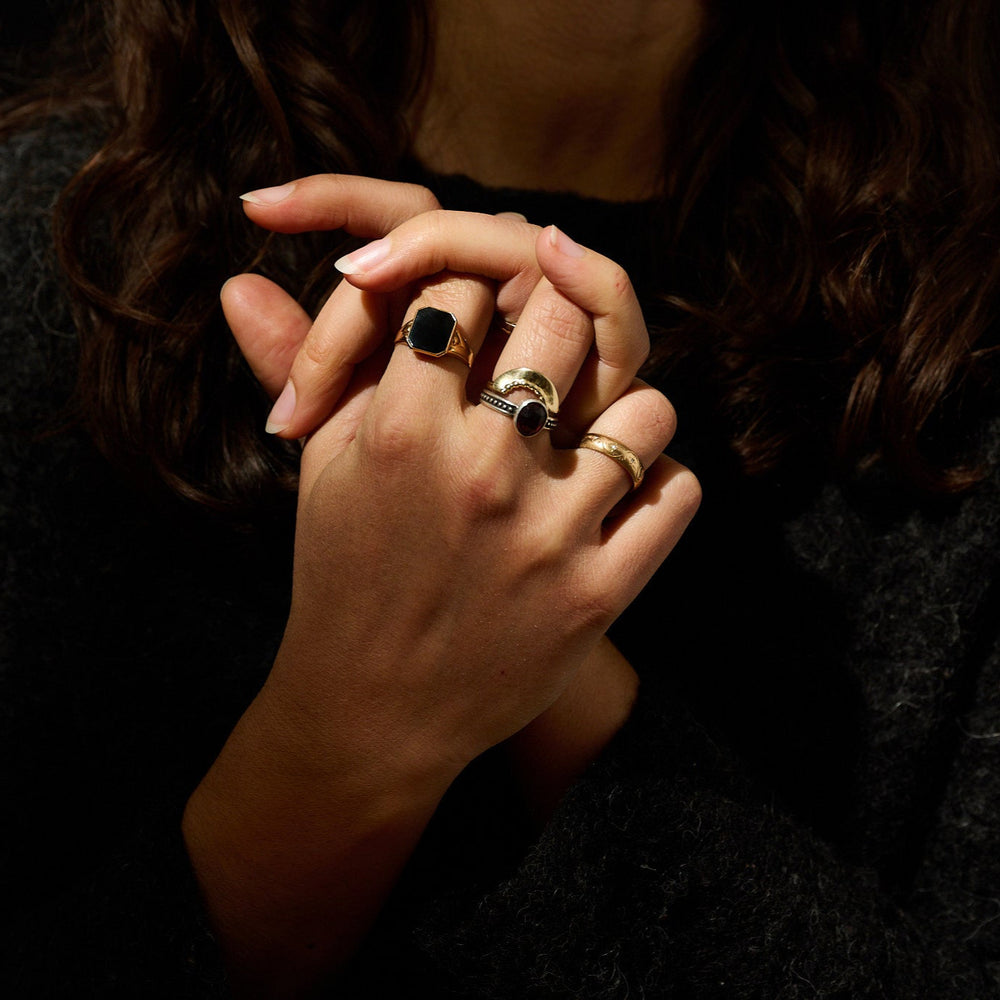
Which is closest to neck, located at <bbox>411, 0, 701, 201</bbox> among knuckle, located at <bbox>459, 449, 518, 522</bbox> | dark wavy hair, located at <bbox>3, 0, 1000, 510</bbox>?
dark wavy hair, located at <bbox>3, 0, 1000, 510</bbox>

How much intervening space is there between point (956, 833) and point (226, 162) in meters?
1.05

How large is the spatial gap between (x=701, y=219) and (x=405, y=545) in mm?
597

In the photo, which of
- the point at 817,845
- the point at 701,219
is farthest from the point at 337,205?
the point at 817,845

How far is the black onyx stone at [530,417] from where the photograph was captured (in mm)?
686

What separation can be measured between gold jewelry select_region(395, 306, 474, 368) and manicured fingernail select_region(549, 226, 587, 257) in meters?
0.09

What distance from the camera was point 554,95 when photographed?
1079 millimetres

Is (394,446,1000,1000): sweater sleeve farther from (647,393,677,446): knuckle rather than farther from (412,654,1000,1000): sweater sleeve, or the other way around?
(647,393,677,446): knuckle

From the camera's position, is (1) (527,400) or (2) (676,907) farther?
(2) (676,907)

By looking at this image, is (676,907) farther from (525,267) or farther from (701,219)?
(701,219)

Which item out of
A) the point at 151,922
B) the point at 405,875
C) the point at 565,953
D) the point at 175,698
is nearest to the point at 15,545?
the point at 175,698

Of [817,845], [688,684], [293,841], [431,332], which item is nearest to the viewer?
[431,332]

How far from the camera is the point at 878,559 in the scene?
42.1 inches

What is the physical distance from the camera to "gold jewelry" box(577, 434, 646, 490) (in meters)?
0.74

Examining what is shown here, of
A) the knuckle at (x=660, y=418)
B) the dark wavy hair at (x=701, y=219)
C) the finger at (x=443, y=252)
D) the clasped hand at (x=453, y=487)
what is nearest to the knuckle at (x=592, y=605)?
the clasped hand at (x=453, y=487)
